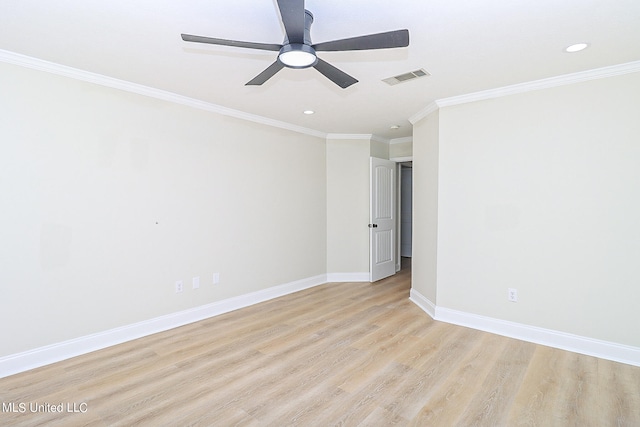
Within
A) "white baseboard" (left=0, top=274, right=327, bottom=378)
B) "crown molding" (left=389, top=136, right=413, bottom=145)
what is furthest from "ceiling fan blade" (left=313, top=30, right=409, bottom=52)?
"crown molding" (left=389, top=136, right=413, bottom=145)

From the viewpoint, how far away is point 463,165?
3576 millimetres

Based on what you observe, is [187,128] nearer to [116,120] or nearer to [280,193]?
[116,120]

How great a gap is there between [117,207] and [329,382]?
248 cm

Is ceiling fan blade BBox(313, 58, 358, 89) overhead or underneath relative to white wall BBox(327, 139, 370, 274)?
overhead

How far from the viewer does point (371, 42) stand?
178cm

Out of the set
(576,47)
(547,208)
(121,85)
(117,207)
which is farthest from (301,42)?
(547,208)


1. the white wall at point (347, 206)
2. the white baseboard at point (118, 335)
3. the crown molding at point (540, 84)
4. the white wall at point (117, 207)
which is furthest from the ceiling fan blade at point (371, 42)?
the white wall at point (347, 206)

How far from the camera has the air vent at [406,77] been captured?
9.36 ft

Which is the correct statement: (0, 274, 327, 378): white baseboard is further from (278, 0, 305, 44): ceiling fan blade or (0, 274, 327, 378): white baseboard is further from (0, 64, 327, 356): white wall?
(278, 0, 305, 44): ceiling fan blade

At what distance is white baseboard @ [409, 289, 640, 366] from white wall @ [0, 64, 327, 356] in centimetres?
236

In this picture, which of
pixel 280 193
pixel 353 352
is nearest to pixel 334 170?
pixel 280 193

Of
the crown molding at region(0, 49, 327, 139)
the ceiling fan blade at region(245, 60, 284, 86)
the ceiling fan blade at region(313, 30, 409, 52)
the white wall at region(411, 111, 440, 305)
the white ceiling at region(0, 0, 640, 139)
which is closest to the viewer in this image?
the ceiling fan blade at region(313, 30, 409, 52)

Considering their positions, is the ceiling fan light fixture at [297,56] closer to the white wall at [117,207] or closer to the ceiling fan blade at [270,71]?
the ceiling fan blade at [270,71]

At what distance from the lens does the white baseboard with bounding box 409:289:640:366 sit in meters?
2.73
